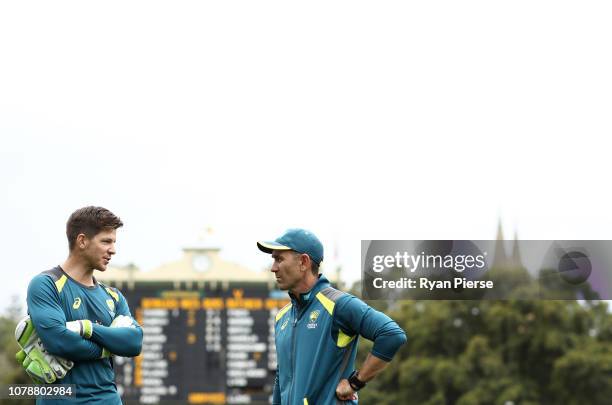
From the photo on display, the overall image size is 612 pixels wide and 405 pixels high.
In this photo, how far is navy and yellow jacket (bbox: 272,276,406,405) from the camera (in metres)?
7.04

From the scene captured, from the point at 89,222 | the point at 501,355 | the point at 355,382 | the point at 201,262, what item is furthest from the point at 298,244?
the point at 501,355

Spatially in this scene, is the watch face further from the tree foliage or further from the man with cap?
the man with cap

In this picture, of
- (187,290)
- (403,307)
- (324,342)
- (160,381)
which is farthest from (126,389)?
(324,342)

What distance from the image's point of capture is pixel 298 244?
23.9 ft

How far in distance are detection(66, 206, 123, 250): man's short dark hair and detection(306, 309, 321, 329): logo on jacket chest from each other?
1.20m

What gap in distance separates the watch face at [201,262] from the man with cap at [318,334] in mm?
29489

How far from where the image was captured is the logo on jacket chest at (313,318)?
285 inches

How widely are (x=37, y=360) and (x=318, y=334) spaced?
1.50 m

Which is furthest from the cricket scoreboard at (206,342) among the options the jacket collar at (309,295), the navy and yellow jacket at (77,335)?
the navy and yellow jacket at (77,335)

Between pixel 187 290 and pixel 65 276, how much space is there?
28793mm

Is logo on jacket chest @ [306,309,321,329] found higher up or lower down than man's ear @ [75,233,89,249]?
lower down

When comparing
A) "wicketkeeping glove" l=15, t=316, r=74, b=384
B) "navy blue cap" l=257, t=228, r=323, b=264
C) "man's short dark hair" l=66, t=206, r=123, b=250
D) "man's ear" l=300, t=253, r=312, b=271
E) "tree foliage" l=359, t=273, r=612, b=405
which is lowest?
"tree foliage" l=359, t=273, r=612, b=405

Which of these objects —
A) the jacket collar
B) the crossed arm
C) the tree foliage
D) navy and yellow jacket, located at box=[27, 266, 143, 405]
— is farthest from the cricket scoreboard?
the crossed arm

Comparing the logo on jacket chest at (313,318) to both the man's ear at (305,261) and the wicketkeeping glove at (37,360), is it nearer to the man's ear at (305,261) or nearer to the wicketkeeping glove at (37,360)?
the man's ear at (305,261)
